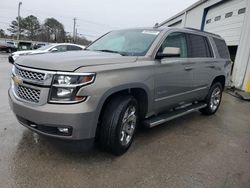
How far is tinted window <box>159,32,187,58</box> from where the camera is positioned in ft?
12.8

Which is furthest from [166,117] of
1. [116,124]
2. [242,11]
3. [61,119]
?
[242,11]

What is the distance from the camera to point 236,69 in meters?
10.3

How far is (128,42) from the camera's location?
3.99m

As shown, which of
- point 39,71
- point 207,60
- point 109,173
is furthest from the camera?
point 207,60

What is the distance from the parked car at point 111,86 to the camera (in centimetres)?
258

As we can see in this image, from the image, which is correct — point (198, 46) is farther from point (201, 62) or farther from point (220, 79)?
point (220, 79)

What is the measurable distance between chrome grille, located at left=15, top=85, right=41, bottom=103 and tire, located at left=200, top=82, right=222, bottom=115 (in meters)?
4.14

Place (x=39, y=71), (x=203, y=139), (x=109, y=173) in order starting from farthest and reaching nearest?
(x=203, y=139) < (x=109, y=173) < (x=39, y=71)

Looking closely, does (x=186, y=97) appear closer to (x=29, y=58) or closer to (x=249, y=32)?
(x=29, y=58)

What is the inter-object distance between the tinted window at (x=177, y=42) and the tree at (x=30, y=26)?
6919 centimetres

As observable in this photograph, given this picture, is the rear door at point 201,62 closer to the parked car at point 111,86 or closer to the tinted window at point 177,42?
the parked car at point 111,86

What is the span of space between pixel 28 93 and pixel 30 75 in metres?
0.22

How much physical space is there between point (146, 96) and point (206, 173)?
1.36m

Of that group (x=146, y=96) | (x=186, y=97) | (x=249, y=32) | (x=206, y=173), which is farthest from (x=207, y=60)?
(x=249, y=32)
